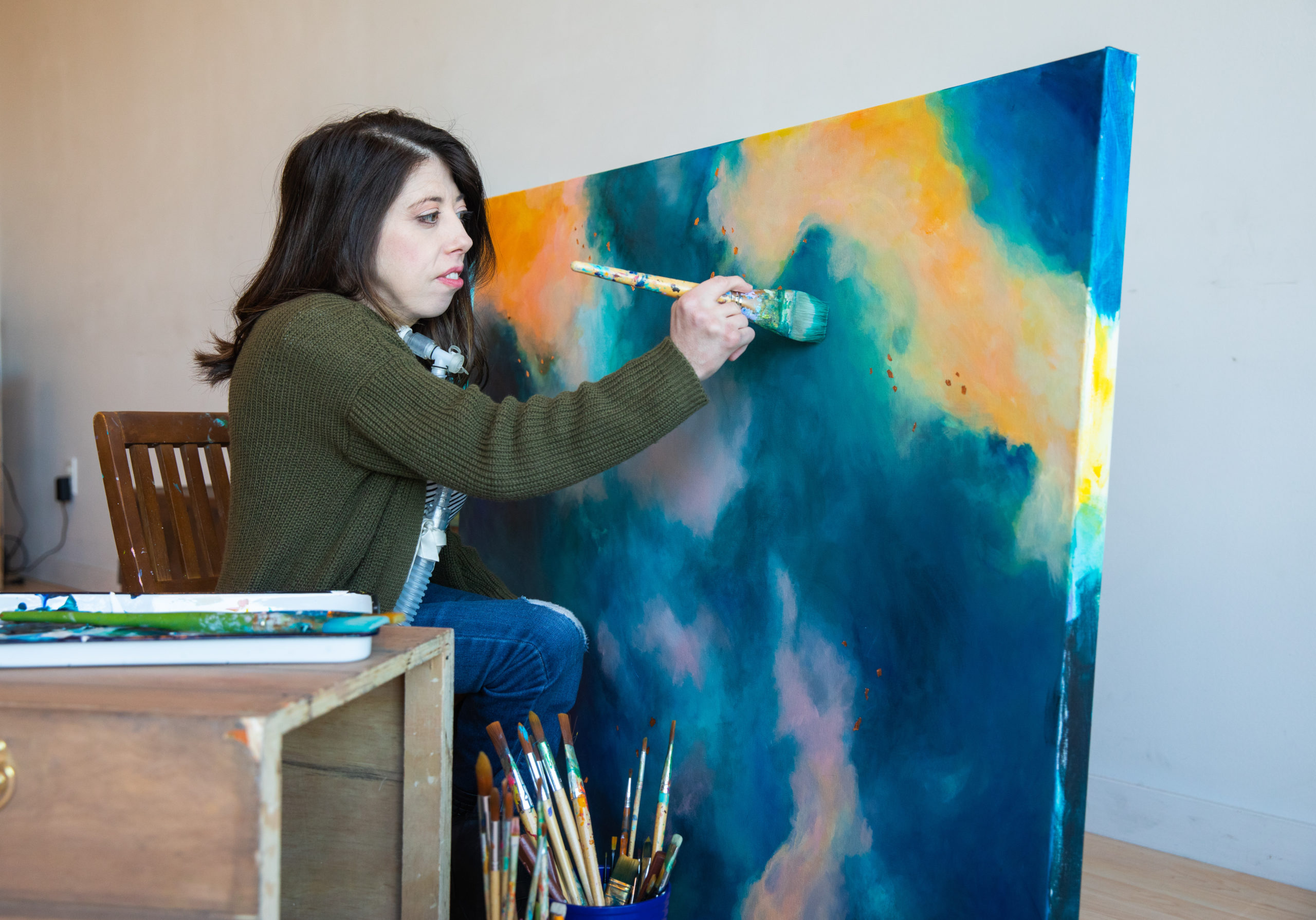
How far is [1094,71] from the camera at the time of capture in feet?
2.64

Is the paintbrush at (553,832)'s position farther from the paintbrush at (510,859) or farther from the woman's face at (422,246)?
the woman's face at (422,246)

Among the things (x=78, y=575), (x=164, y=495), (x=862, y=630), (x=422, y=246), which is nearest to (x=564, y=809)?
(x=862, y=630)

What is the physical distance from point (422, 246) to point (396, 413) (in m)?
0.31

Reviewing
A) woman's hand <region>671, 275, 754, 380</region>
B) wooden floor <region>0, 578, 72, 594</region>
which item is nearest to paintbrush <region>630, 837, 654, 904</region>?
woman's hand <region>671, 275, 754, 380</region>

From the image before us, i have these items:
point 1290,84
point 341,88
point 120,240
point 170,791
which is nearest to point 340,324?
point 170,791

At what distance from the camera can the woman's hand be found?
1.01 metres

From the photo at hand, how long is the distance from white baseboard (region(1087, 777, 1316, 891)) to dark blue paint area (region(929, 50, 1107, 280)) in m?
1.03

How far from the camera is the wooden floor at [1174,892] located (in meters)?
1.29

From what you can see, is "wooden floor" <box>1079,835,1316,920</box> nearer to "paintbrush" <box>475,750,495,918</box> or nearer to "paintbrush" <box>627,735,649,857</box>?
"paintbrush" <box>627,735,649,857</box>

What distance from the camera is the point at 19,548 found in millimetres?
3705

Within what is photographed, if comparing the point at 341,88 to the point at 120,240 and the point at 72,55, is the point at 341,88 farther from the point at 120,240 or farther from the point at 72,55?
the point at 72,55

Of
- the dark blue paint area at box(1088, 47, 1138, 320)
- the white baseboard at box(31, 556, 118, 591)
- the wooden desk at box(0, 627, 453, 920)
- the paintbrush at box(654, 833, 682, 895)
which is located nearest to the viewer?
the wooden desk at box(0, 627, 453, 920)

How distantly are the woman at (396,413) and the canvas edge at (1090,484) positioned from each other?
0.36 m

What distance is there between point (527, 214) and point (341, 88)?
1550 mm
